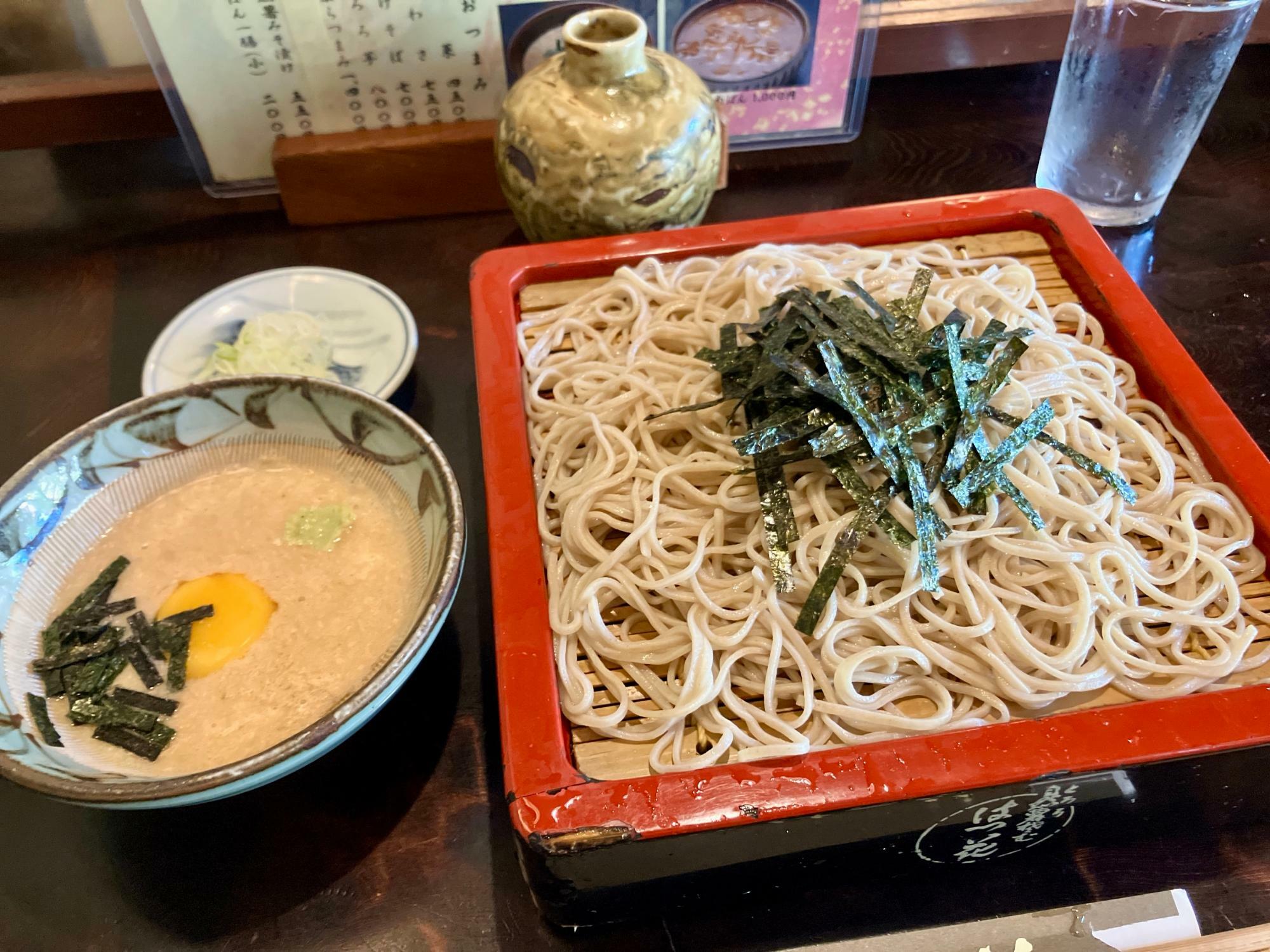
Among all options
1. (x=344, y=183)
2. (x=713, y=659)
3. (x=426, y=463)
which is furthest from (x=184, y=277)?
(x=713, y=659)

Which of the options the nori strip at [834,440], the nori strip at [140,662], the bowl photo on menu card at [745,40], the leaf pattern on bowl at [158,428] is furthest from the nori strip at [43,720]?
the bowl photo on menu card at [745,40]

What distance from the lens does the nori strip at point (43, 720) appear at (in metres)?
1.19

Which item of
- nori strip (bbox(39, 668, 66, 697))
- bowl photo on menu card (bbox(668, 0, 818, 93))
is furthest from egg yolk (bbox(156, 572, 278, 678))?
bowl photo on menu card (bbox(668, 0, 818, 93))

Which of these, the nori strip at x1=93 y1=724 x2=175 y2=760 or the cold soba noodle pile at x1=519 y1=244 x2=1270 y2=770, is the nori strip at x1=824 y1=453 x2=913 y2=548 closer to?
the cold soba noodle pile at x1=519 y1=244 x2=1270 y2=770

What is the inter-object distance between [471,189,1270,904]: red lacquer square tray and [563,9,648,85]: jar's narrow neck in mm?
534

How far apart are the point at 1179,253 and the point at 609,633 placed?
1.85 metres

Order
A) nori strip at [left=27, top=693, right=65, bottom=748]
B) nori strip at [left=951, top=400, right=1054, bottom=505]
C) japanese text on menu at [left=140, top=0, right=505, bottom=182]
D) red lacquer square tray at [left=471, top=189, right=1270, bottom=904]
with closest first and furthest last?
red lacquer square tray at [left=471, top=189, right=1270, bottom=904], nori strip at [left=27, top=693, right=65, bottom=748], nori strip at [left=951, top=400, right=1054, bottom=505], japanese text on menu at [left=140, top=0, right=505, bottom=182]

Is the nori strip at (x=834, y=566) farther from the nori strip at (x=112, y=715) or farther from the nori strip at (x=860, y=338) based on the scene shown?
the nori strip at (x=112, y=715)

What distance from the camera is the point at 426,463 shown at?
4.52 feet

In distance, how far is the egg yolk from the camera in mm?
1312

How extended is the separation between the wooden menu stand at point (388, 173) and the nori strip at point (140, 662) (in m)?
1.41

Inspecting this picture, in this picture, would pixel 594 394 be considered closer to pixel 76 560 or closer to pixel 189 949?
pixel 76 560

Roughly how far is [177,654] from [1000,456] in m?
1.30

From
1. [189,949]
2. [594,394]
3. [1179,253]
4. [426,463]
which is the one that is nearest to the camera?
[189,949]
